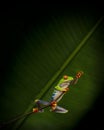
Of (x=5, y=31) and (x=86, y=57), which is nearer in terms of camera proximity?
(x=5, y=31)

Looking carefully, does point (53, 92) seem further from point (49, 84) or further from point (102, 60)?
point (102, 60)

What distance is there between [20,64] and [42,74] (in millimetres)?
65

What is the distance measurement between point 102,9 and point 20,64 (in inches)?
10.6

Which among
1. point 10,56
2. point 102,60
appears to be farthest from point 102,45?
point 10,56

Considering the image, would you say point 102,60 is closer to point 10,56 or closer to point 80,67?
point 80,67

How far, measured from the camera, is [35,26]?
79cm

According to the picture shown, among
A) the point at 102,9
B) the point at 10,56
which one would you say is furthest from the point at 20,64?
the point at 102,9

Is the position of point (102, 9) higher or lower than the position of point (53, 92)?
higher

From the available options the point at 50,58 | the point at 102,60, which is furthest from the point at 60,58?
the point at 102,60

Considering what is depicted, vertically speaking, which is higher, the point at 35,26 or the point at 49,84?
the point at 35,26

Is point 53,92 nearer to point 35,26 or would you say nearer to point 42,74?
point 42,74

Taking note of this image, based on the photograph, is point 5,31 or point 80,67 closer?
point 5,31

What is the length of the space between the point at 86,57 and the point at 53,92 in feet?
0.43

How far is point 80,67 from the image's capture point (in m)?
0.86
